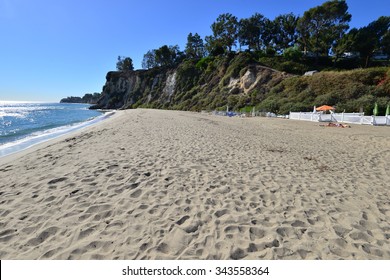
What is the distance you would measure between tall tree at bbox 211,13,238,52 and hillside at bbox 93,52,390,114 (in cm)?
1053

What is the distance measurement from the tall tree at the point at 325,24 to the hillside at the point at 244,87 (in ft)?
47.9

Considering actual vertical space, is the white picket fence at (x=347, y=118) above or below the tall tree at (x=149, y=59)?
below

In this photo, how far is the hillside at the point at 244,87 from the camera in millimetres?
25109

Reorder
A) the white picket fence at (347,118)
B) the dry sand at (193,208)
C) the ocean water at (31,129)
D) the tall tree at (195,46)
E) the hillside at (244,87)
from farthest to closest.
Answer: the tall tree at (195,46), the hillside at (244,87), the white picket fence at (347,118), the ocean water at (31,129), the dry sand at (193,208)

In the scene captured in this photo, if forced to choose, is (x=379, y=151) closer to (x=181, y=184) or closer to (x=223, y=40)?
(x=181, y=184)

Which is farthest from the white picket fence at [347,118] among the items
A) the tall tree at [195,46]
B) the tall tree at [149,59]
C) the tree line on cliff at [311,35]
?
the tall tree at [149,59]

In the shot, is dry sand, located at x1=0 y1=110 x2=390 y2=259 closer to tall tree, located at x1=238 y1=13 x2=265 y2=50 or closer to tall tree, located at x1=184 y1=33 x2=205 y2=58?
tall tree, located at x1=238 y1=13 x2=265 y2=50

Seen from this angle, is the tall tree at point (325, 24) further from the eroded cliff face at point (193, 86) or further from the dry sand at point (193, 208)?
the dry sand at point (193, 208)

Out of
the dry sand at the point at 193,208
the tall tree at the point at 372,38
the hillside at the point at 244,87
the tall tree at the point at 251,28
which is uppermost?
the tall tree at the point at 251,28

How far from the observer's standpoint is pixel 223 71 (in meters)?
48.9

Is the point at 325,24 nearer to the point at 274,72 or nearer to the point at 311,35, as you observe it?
the point at 311,35

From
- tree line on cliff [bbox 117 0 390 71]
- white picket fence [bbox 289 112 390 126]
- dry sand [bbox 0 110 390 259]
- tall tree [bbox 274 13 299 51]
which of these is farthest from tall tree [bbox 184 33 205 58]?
dry sand [bbox 0 110 390 259]

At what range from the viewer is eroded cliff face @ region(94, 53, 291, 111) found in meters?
38.1

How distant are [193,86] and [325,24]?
1358 inches
